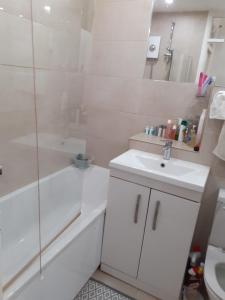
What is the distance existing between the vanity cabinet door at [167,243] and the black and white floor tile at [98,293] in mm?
212

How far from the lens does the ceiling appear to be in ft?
5.10

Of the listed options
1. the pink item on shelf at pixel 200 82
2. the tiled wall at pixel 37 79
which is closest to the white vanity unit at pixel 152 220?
the pink item on shelf at pixel 200 82

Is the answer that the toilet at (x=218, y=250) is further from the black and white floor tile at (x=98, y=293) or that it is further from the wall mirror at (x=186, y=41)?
the wall mirror at (x=186, y=41)

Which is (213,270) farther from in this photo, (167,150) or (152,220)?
(167,150)

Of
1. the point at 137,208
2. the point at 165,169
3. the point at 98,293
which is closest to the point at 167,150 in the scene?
the point at 165,169

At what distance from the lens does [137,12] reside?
180cm

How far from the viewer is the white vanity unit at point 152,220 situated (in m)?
1.38

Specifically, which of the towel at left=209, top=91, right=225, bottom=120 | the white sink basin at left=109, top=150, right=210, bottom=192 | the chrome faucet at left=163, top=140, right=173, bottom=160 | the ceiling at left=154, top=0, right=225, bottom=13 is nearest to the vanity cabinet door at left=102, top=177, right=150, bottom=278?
the white sink basin at left=109, top=150, right=210, bottom=192

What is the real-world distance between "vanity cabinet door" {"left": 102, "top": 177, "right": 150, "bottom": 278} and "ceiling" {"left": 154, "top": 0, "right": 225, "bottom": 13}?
135 cm

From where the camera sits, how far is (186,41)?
170 cm

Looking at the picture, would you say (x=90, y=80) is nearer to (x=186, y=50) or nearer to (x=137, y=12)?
(x=137, y=12)

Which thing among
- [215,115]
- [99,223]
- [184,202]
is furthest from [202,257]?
[215,115]

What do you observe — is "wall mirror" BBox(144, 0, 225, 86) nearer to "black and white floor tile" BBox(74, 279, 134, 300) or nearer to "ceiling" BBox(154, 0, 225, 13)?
"ceiling" BBox(154, 0, 225, 13)

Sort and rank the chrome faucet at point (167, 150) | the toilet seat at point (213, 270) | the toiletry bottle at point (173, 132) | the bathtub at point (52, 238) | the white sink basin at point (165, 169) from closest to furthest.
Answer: the bathtub at point (52, 238) < the toilet seat at point (213, 270) < the white sink basin at point (165, 169) < the chrome faucet at point (167, 150) < the toiletry bottle at point (173, 132)
